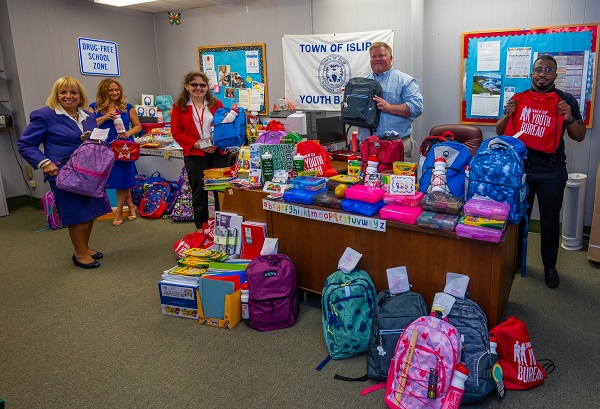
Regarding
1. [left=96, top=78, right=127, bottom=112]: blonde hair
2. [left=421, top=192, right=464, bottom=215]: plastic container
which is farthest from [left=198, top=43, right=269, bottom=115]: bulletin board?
[left=421, top=192, right=464, bottom=215]: plastic container

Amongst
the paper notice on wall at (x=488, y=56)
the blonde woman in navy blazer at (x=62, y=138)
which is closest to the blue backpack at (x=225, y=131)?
the blonde woman in navy blazer at (x=62, y=138)

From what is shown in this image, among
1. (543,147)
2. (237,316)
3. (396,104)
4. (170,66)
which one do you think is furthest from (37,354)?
(170,66)

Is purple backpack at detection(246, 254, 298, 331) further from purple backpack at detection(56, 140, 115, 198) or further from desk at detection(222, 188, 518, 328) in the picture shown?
purple backpack at detection(56, 140, 115, 198)

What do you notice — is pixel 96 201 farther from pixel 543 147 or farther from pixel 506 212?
pixel 543 147

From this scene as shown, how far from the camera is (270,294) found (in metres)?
2.74

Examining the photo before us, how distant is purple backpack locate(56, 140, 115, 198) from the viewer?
138 inches

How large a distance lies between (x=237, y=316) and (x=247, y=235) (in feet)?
2.01

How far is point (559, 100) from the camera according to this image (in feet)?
9.75

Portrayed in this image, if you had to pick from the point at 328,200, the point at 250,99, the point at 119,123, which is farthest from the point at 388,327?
the point at 250,99

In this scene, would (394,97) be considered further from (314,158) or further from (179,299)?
(179,299)

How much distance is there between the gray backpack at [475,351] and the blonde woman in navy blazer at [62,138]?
9.97 ft

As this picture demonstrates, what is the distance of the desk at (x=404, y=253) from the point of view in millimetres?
2293

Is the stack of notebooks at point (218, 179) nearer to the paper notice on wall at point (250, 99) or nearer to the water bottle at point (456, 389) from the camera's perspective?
the water bottle at point (456, 389)

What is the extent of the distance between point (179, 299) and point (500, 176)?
2.07 m
